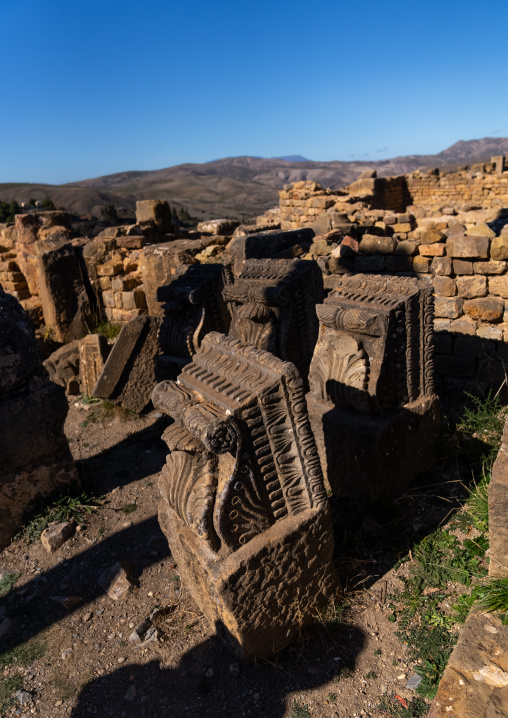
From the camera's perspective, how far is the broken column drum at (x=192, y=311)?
476cm

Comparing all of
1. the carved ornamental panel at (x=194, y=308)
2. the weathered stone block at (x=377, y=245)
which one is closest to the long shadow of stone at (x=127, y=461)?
the carved ornamental panel at (x=194, y=308)

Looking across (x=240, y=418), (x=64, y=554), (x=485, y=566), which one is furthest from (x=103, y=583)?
(x=485, y=566)

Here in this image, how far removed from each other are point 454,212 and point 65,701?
11.6m

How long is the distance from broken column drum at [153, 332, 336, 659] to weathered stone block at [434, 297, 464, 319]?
10.3 ft

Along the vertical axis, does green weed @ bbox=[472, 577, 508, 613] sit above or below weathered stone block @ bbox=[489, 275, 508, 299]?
below

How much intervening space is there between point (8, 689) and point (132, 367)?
335cm

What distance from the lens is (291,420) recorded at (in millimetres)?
2285

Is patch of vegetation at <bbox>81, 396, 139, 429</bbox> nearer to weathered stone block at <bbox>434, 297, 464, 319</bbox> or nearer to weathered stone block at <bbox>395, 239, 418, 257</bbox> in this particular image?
weathered stone block at <bbox>395, 239, 418, 257</bbox>

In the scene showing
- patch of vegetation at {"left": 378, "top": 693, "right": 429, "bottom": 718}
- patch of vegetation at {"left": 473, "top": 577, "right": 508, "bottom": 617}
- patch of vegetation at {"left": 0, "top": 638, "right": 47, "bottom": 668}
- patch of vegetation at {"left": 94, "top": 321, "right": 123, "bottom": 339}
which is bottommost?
patch of vegetation at {"left": 0, "top": 638, "right": 47, "bottom": 668}

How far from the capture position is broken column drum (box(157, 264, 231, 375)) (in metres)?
4.76

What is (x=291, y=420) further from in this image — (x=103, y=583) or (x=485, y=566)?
(x=103, y=583)

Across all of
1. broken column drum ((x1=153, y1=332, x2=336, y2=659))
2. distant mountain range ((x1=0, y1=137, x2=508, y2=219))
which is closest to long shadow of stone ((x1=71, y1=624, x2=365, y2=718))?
broken column drum ((x1=153, y1=332, x2=336, y2=659))

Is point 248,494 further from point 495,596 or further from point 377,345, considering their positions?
point 377,345

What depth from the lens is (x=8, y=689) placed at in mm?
2576
